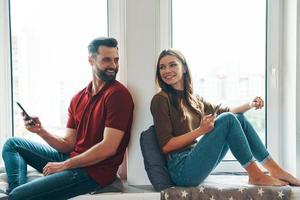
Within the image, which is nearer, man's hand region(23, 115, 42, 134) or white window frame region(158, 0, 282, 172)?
man's hand region(23, 115, 42, 134)

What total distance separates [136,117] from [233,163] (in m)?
0.67

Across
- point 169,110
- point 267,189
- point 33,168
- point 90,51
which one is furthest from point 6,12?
point 267,189

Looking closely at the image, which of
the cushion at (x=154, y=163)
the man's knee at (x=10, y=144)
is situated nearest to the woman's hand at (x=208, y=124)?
the cushion at (x=154, y=163)

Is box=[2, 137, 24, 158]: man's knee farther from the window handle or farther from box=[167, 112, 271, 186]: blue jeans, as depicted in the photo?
the window handle

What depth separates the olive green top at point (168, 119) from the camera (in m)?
1.87

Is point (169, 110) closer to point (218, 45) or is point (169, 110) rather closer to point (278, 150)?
point (218, 45)

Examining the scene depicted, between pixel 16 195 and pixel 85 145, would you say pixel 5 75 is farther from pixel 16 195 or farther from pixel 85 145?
pixel 16 195

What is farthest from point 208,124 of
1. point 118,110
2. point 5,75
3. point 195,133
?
point 5,75

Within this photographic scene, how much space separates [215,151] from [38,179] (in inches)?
33.5

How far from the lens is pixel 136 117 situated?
6.73 ft

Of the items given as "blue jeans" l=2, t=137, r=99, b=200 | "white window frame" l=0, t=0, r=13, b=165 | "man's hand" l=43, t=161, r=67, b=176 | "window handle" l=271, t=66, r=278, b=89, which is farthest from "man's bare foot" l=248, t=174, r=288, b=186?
"white window frame" l=0, t=0, r=13, b=165

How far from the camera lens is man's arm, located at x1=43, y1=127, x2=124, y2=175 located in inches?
72.7

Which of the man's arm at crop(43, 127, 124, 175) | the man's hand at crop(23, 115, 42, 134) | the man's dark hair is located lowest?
the man's arm at crop(43, 127, 124, 175)

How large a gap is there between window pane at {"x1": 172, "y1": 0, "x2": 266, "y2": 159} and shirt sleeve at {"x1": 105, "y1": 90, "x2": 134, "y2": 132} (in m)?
0.52
